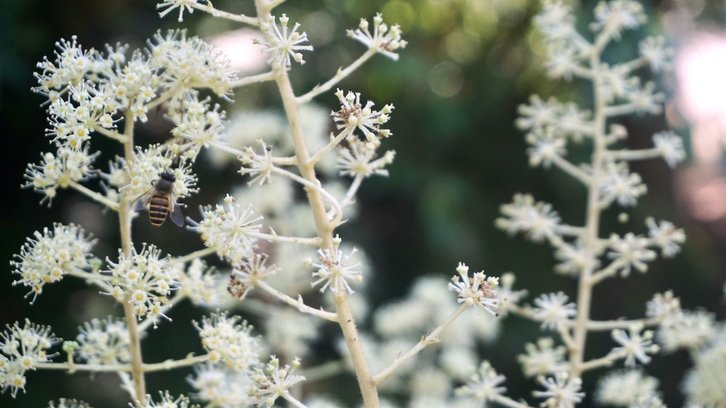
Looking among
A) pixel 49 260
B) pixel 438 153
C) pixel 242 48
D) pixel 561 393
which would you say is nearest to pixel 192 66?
pixel 49 260

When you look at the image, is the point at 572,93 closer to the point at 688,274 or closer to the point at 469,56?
the point at 469,56

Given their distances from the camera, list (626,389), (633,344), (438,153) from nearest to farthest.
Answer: (633,344), (626,389), (438,153)

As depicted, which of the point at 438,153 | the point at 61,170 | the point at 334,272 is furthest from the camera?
the point at 438,153

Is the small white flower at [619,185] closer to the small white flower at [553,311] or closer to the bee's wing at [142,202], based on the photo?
the small white flower at [553,311]

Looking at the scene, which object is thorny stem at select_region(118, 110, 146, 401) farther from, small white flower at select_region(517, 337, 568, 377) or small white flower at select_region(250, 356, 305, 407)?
small white flower at select_region(517, 337, 568, 377)

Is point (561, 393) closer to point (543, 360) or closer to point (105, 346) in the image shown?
point (543, 360)

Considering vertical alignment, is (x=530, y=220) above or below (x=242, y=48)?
below
